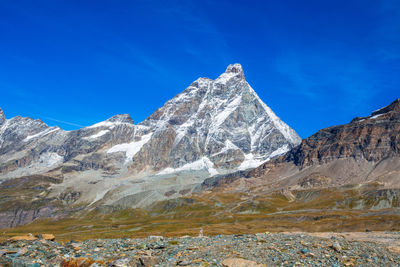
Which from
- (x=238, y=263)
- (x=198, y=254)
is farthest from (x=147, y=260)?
(x=238, y=263)

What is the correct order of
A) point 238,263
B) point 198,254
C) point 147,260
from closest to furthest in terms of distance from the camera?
point 238,263
point 147,260
point 198,254

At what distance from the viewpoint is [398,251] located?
3525 cm

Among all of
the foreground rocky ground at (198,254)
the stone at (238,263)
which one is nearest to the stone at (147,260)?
the foreground rocky ground at (198,254)

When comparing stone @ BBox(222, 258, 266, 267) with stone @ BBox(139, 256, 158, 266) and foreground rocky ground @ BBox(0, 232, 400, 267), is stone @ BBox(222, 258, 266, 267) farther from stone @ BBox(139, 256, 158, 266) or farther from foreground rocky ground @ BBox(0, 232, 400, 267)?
stone @ BBox(139, 256, 158, 266)

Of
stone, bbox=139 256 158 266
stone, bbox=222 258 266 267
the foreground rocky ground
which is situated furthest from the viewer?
stone, bbox=139 256 158 266

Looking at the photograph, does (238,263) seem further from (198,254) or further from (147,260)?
(147,260)

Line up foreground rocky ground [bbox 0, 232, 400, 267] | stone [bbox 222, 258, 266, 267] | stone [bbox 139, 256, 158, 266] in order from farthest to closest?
stone [bbox 139, 256, 158, 266], foreground rocky ground [bbox 0, 232, 400, 267], stone [bbox 222, 258, 266, 267]

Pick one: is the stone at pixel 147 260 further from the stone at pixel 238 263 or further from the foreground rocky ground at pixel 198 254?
the stone at pixel 238 263

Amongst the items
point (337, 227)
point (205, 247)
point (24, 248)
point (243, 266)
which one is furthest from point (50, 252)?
point (337, 227)

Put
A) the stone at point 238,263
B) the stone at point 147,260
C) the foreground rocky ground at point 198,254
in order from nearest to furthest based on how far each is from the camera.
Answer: the stone at point 238,263
the foreground rocky ground at point 198,254
the stone at point 147,260

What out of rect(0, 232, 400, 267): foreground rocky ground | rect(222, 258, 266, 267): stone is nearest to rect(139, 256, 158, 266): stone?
rect(0, 232, 400, 267): foreground rocky ground

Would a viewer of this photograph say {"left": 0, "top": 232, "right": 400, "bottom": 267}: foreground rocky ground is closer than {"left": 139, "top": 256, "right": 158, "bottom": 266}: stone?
Yes

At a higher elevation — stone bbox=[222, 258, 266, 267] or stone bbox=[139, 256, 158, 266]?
stone bbox=[139, 256, 158, 266]

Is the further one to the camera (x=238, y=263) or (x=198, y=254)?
(x=198, y=254)
